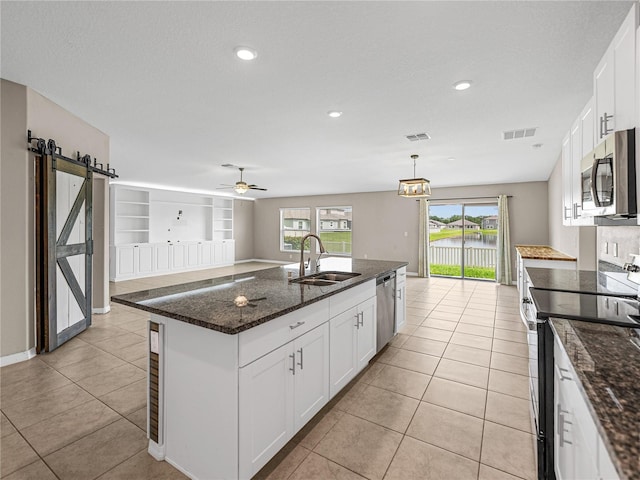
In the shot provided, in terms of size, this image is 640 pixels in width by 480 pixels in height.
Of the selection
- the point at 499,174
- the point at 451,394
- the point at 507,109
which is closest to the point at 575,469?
the point at 451,394

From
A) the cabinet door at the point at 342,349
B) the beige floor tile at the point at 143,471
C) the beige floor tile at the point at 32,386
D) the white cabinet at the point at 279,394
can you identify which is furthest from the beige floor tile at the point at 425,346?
the beige floor tile at the point at 32,386

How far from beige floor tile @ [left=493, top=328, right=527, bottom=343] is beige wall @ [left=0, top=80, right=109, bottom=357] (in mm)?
5224

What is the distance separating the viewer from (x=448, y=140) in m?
4.13

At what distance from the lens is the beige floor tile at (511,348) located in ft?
10.8

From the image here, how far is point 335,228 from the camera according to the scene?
10.3 m

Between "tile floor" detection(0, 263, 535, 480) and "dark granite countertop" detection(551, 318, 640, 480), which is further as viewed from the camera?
"tile floor" detection(0, 263, 535, 480)

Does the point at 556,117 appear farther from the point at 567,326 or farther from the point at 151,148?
the point at 151,148

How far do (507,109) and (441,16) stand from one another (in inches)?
69.7

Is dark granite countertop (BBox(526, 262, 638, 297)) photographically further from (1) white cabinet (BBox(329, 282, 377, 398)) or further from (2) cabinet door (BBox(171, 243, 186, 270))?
(2) cabinet door (BBox(171, 243, 186, 270))

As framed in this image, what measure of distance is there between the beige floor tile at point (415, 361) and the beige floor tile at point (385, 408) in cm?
55

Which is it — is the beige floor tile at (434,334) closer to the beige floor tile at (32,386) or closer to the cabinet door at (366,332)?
the cabinet door at (366,332)

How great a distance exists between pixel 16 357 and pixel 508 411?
441cm

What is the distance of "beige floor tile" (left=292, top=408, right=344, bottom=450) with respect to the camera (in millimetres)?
1928

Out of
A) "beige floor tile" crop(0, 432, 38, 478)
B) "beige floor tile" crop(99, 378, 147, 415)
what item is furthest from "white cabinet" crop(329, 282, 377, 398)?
"beige floor tile" crop(0, 432, 38, 478)
